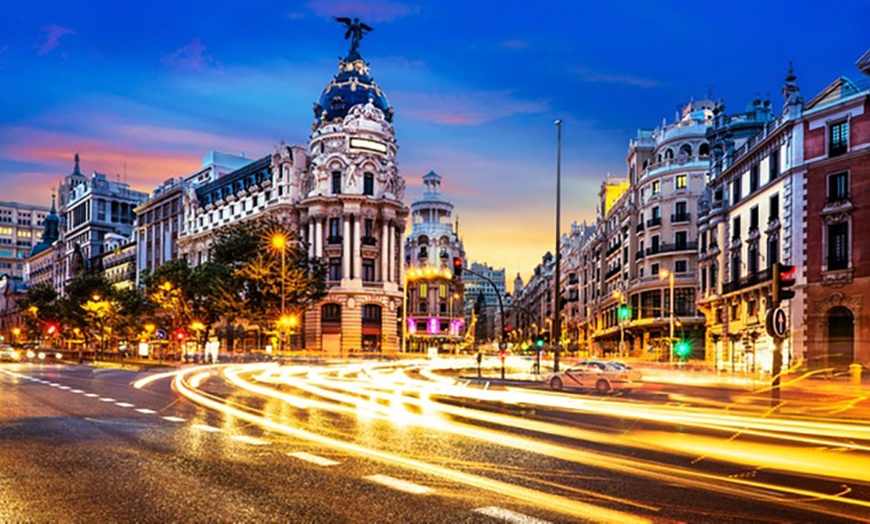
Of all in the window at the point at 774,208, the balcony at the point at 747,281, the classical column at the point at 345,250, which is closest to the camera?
the window at the point at 774,208

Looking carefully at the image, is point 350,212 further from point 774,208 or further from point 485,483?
point 485,483

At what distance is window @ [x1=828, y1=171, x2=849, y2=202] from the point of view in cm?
4144

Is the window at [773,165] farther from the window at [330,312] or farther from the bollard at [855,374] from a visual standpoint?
the window at [330,312]

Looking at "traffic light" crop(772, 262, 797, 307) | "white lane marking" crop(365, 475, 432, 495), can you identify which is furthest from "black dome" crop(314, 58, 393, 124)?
"white lane marking" crop(365, 475, 432, 495)

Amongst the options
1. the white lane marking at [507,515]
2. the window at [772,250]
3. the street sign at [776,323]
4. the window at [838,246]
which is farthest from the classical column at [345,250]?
the white lane marking at [507,515]

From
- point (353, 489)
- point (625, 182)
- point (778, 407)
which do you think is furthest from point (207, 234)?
point (353, 489)

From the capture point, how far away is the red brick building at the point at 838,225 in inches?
1596

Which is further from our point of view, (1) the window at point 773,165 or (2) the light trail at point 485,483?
(1) the window at point 773,165

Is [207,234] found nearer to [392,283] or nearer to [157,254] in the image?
[157,254]

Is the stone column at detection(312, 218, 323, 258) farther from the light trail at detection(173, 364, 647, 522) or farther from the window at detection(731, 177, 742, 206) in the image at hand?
the light trail at detection(173, 364, 647, 522)

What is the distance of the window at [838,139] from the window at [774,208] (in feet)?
16.6

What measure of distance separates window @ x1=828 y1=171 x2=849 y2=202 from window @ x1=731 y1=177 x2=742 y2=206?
465 inches

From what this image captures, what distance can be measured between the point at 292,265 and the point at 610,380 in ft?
153

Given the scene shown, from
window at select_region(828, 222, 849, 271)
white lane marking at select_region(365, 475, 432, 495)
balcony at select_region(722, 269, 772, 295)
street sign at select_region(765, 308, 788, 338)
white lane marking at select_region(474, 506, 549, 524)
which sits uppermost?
window at select_region(828, 222, 849, 271)
